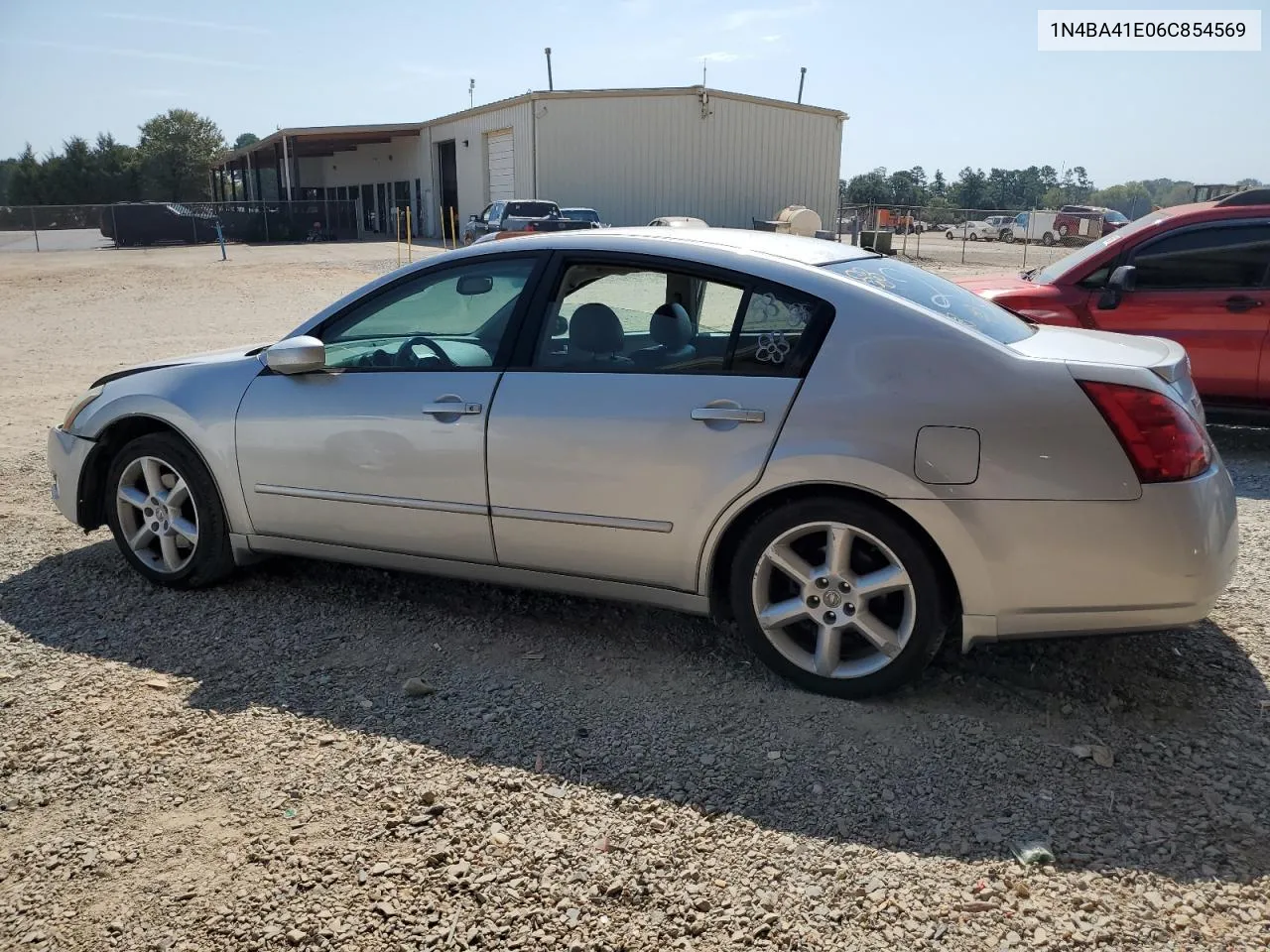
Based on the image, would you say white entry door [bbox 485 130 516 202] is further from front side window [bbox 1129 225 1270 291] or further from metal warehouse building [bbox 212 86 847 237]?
front side window [bbox 1129 225 1270 291]

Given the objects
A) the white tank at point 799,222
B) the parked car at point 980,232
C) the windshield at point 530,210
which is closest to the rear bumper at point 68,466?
the windshield at point 530,210

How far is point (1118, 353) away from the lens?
Result: 3.43 meters

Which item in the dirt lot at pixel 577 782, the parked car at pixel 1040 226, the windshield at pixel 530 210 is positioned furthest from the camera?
the parked car at pixel 1040 226

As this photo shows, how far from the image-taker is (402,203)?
49406mm

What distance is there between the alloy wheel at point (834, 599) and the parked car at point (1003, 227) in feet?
170

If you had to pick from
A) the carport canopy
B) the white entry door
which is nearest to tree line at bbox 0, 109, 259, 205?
the carport canopy

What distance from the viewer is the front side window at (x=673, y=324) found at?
3.39 meters

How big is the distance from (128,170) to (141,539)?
8523 cm

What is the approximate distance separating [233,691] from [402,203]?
49028 millimetres

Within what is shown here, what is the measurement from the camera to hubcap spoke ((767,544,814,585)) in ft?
11.0

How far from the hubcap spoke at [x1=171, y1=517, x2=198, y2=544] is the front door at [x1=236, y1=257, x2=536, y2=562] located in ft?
1.14

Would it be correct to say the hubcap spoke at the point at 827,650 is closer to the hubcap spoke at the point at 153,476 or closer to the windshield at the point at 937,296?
the windshield at the point at 937,296

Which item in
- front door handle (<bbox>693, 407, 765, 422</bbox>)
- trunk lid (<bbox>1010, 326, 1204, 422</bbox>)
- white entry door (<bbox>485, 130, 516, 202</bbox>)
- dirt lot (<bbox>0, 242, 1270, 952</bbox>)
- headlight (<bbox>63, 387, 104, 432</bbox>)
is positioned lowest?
dirt lot (<bbox>0, 242, 1270, 952</bbox>)

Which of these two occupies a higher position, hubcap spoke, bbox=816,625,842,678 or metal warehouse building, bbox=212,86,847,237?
metal warehouse building, bbox=212,86,847,237
